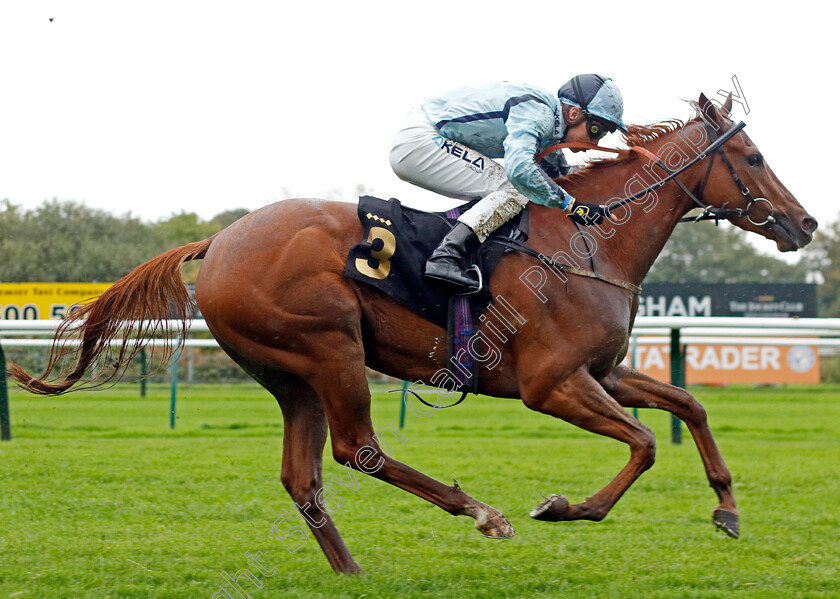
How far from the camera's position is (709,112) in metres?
4.60

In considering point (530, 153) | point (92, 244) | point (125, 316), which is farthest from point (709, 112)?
point (92, 244)

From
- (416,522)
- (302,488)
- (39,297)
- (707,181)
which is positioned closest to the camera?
(302,488)

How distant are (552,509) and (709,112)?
2.12 meters

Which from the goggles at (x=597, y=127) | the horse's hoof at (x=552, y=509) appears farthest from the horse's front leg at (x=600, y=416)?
the goggles at (x=597, y=127)

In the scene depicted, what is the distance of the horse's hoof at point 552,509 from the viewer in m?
3.87

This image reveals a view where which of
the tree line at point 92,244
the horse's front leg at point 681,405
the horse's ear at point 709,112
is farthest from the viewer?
the tree line at point 92,244

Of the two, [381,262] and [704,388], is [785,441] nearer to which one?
[381,262]

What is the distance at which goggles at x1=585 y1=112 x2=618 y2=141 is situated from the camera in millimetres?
4500

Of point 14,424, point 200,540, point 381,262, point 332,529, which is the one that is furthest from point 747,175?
point 14,424

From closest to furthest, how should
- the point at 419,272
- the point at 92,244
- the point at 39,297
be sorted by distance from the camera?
the point at 419,272 → the point at 39,297 → the point at 92,244

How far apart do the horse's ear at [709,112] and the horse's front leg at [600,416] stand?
4.79 feet

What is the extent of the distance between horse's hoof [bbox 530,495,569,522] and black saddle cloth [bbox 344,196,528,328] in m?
0.89

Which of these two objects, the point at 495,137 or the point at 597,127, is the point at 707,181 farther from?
the point at 495,137

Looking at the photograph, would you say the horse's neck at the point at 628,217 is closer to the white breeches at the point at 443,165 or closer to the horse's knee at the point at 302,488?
the white breeches at the point at 443,165
